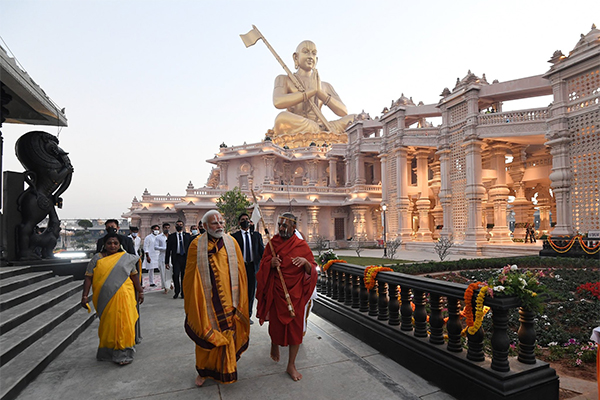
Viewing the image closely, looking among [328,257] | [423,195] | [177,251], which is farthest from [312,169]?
[328,257]

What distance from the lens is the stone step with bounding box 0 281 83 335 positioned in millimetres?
3696

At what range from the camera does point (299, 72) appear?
36469 millimetres

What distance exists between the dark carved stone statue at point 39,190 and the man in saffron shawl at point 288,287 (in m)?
6.01

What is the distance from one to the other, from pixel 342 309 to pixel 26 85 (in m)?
7.36

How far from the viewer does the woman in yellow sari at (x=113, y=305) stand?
3.49 metres

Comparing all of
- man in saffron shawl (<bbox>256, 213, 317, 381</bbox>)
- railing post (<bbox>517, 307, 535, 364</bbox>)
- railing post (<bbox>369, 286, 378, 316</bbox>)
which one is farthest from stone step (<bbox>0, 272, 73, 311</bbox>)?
railing post (<bbox>517, 307, 535, 364</bbox>)

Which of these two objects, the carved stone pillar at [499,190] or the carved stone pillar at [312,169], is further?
the carved stone pillar at [312,169]

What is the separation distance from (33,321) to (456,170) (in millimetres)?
19215

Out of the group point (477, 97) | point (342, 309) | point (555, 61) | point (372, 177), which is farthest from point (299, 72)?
point (342, 309)

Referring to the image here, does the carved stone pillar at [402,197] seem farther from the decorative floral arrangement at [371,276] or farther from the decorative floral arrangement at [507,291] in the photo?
the decorative floral arrangement at [507,291]

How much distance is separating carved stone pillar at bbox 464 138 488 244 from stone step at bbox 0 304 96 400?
56.1 ft

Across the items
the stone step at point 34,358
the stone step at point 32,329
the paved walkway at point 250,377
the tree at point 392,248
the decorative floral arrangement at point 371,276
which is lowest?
the tree at point 392,248

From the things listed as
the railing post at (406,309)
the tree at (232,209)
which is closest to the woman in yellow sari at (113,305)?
the railing post at (406,309)

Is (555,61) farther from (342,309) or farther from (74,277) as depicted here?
(74,277)
